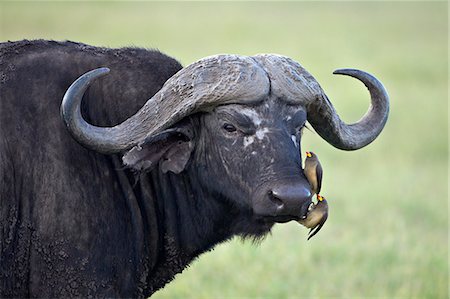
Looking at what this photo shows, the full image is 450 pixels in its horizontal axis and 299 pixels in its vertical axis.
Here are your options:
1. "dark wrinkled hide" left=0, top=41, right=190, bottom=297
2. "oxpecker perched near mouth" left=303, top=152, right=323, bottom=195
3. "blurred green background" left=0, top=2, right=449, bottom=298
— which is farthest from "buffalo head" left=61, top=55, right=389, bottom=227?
"blurred green background" left=0, top=2, right=449, bottom=298

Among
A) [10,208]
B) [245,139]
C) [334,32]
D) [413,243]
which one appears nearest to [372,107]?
[245,139]

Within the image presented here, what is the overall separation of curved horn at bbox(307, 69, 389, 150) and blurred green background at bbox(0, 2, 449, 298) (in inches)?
38.7

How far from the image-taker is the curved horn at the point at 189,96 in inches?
218

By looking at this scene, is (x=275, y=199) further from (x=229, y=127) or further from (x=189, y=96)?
(x=189, y=96)

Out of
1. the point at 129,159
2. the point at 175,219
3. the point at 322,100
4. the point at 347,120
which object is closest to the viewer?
the point at 129,159

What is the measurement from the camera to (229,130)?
18.7 feet

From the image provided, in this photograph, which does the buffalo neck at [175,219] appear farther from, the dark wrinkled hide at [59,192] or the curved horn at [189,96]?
the curved horn at [189,96]

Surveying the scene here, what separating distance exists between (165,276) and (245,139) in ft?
4.05

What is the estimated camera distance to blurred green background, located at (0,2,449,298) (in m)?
9.16

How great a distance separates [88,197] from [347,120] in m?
12.4

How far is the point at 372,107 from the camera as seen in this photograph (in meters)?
6.59

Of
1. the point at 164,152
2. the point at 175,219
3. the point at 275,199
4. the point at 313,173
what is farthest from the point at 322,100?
the point at 175,219

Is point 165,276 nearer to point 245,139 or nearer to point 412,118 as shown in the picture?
point 245,139

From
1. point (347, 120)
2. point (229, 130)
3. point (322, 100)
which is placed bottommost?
point (347, 120)
